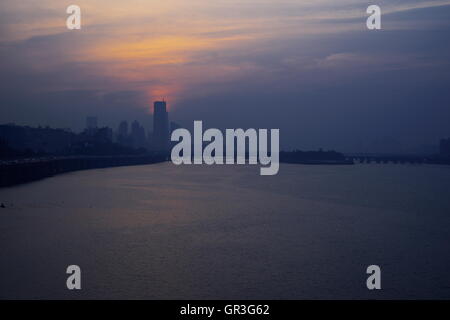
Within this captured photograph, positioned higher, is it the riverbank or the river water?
the riverbank

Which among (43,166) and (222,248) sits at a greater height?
(43,166)

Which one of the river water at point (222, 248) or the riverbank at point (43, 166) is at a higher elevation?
the riverbank at point (43, 166)

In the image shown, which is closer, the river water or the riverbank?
the river water

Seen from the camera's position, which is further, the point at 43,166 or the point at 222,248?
the point at 43,166

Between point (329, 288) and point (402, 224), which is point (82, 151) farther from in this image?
point (329, 288)

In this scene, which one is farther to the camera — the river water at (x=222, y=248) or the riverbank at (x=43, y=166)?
the riverbank at (x=43, y=166)
